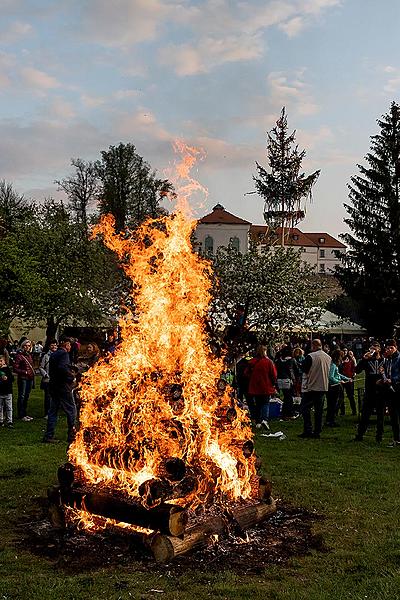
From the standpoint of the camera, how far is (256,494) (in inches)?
305

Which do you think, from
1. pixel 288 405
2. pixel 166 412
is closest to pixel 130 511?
pixel 166 412

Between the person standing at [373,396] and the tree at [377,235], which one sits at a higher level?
the tree at [377,235]

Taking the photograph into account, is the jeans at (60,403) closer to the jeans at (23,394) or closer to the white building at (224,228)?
the jeans at (23,394)

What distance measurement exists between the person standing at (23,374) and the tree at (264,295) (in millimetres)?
11486

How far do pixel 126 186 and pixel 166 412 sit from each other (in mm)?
47368

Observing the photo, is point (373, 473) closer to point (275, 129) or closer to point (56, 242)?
point (56, 242)

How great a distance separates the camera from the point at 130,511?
668 cm

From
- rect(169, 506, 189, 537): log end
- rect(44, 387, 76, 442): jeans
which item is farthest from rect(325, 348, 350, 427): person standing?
rect(169, 506, 189, 537): log end

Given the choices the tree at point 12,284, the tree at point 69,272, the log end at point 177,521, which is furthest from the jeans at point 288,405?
the tree at point 69,272

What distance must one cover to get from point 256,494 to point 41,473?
3.85 metres

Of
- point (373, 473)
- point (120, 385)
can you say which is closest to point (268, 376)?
point (373, 473)

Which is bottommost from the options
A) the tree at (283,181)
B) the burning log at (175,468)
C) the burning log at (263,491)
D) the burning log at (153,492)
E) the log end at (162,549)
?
the log end at (162,549)

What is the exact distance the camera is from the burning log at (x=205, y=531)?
6.16 metres

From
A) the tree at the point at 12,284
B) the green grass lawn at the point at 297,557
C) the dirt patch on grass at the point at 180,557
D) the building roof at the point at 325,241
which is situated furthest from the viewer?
the building roof at the point at 325,241
